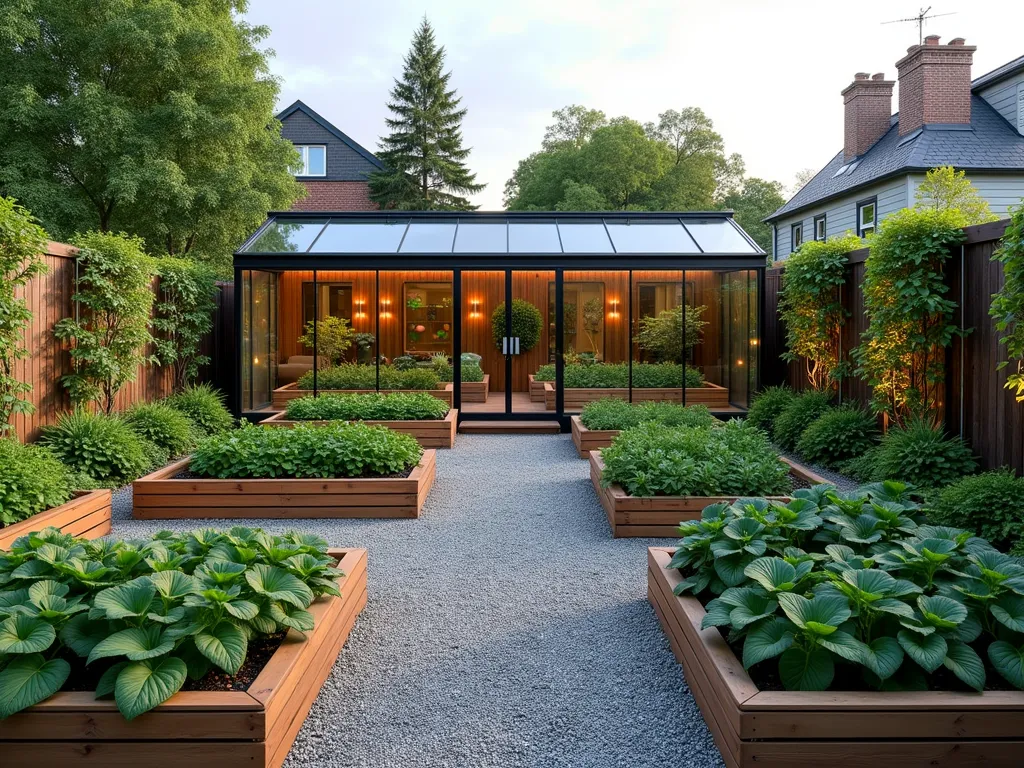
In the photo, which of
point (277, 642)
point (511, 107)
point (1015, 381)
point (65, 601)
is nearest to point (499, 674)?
point (277, 642)

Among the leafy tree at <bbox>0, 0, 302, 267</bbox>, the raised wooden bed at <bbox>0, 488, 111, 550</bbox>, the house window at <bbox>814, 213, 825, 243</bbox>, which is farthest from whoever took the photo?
the house window at <bbox>814, 213, 825, 243</bbox>

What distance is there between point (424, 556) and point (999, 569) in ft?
10.3

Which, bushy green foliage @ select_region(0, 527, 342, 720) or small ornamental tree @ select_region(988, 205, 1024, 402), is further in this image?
small ornamental tree @ select_region(988, 205, 1024, 402)

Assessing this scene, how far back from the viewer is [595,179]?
27531mm

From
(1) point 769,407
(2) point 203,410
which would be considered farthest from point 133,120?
(1) point 769,407

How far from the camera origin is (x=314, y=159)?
24266mm

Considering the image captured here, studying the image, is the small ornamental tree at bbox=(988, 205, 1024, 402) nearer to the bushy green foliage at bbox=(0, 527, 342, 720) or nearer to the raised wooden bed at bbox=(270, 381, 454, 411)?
the bushy green foliage at bbox=(0, 527, 342, 720)

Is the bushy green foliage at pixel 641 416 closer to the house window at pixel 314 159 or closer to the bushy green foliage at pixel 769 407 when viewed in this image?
the bushy green foliage at pixel 769 407

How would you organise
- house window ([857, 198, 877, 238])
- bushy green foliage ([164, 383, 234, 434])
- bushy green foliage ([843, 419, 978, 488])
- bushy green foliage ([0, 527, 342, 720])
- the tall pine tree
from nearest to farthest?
bushy green foliage ([0, 527, 342, 720]), bushy green foliage ([843, 419, 978, 488]), bushy green foliage ([164, 383, 234, 434]), house window ([857, 198, 877, 238]), the tall pine tree

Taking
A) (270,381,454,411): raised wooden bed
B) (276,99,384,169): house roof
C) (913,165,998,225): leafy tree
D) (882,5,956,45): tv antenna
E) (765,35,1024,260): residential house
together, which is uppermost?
(276,99,384,169): house roof

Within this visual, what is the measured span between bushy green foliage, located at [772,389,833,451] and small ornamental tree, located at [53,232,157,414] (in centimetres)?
683

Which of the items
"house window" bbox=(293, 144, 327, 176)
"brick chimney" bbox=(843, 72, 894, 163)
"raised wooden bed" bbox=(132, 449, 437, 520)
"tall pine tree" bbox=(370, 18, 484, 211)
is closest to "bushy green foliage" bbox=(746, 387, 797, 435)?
"raised wooden bed" bbox=(132, 449, 437, 520)

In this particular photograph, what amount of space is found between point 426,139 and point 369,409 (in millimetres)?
21838

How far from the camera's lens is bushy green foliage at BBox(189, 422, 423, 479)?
6074 mm
